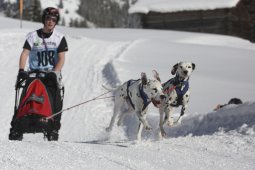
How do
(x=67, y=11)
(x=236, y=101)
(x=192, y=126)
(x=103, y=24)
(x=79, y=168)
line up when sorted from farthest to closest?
(x=67, y=11) → (x=103, y=24) → (x=236, y=101) → (x=192, y=126) → (x=79, y=168)

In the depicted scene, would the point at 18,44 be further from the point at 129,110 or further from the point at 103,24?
the point at 103,24

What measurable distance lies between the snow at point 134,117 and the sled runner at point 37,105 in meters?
0.55

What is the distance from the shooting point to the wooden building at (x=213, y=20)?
3756 centimetres

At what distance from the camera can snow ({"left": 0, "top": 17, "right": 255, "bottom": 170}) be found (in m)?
6.42

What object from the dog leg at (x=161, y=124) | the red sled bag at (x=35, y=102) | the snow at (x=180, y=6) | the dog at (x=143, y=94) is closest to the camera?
the red sled bag at (x=35, y=102)

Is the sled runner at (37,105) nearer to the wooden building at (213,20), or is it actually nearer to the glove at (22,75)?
the glove at (22,75)

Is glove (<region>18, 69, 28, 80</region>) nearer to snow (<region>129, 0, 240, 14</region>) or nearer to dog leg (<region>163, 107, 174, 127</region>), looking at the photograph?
dog leg (<region>163, 107, 174, 127</region>)

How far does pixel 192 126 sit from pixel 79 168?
208 inches

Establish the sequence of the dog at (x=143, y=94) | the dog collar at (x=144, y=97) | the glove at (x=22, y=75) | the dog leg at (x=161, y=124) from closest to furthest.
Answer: the glove at (x=22, y=75), the dog at (x=143, y=94), the dog collar at (x=144, y=97), the dog leg at (x=161, y=124)

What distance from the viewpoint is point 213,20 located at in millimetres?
37812

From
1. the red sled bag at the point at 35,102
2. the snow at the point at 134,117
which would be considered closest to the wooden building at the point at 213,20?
the snow at the point at 134,117

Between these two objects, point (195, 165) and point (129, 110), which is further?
point (129, 110)

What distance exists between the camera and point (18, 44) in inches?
936

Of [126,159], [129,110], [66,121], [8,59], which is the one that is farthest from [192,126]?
[8,59]
